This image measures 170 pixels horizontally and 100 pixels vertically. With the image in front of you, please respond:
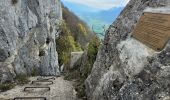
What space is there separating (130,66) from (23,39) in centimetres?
1628

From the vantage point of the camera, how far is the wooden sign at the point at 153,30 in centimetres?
889

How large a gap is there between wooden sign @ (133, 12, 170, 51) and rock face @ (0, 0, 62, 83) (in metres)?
11.3

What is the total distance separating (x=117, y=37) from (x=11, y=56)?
1099cm

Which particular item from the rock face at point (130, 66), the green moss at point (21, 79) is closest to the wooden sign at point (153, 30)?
the rock face at point (130, 66)

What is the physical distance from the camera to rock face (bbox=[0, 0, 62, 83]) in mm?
20859

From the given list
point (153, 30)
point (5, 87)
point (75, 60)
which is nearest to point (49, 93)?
point (5, 87)

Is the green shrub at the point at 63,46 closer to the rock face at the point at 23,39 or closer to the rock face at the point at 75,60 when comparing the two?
the rock face at the point at 23,39

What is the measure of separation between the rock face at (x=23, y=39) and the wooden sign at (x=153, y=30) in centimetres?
1129

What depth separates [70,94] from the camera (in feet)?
53.9

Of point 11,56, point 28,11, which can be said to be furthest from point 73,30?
point 11,56

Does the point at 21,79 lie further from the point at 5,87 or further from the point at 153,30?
the point at 153,30

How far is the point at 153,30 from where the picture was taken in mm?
9805

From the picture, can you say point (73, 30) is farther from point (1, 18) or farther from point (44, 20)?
point (1, 18)

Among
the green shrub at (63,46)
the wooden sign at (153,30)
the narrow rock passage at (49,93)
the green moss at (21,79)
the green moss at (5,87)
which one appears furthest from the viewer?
the green shrub at (63,46)
